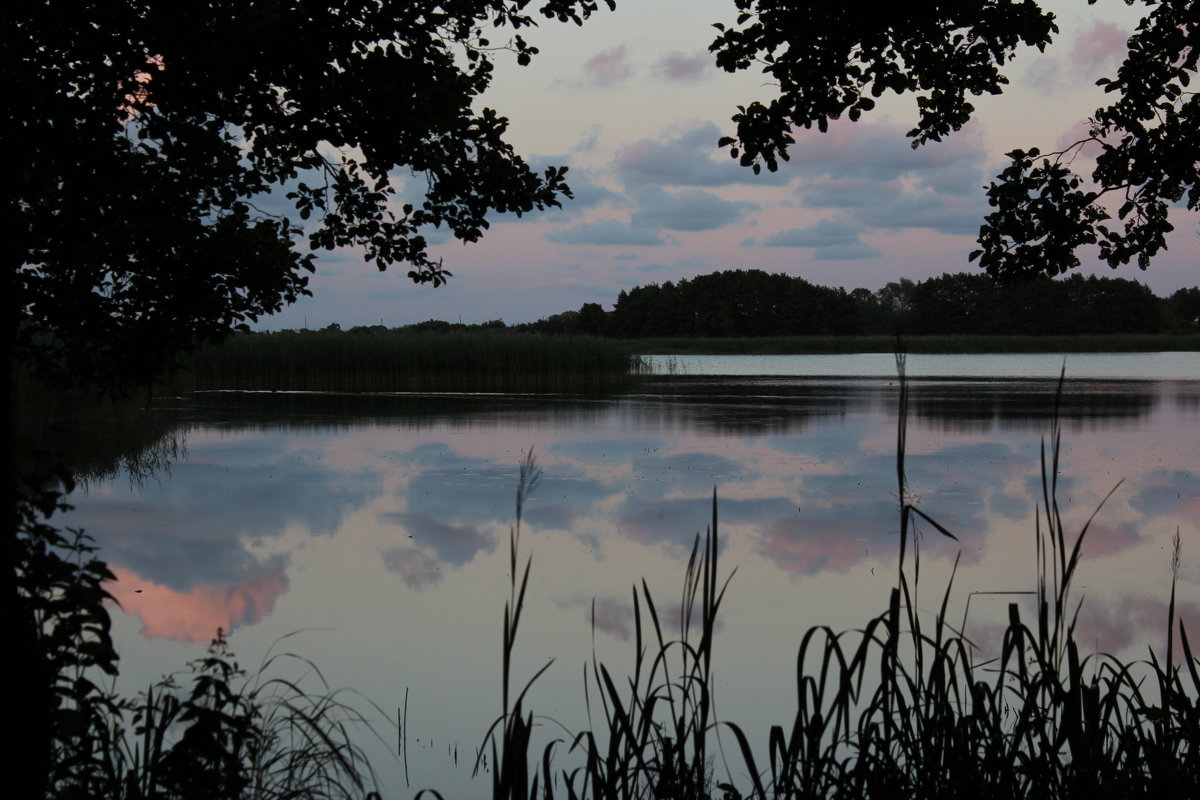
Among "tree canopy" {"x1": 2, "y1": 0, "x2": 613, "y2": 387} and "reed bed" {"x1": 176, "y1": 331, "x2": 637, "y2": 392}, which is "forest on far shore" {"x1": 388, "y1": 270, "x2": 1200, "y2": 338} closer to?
"reed bed" {"x1": 176, "y1": 331, "x2": 637, "y2": 392}

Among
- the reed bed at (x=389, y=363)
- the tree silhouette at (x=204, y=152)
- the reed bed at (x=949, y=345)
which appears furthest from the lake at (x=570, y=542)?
the reed bed at (x=949, y=345)

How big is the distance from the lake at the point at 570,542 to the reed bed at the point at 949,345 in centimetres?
3762

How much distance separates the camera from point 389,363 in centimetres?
2434

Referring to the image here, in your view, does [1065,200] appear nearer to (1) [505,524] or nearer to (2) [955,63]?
(2) [955,63]

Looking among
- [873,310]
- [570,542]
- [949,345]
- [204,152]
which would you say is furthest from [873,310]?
[204,152]

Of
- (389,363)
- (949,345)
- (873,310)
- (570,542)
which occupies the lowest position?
(570,542)

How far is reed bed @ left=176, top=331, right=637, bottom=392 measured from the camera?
78.2 ft

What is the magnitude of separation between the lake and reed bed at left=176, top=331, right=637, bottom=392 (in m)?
9.48

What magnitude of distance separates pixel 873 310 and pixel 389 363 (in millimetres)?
58383

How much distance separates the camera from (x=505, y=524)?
743cm

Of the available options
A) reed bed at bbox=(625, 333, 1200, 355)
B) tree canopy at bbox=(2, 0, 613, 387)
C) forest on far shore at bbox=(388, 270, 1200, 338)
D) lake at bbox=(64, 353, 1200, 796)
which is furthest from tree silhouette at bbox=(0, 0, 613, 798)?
forest on far shore at bbox=(388, 270, 1200, 338)

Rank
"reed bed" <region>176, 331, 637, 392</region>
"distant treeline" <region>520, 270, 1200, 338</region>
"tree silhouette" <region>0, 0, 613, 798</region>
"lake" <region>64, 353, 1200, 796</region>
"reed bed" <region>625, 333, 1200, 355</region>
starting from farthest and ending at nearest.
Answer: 1. "distant treeline" <region>520, 270, 1200, 338</region>
2. "reed bed" <region>625, 333, 1200, 355</region>
3. "reed bed" <region>176, 331, 637, 392</region>
4. "lake" <region>64, 353, 1200, 796</region>
5. "tree silhouette" <region>0, 0, 613, 798</region>

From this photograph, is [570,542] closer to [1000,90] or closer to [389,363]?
[1000,90]

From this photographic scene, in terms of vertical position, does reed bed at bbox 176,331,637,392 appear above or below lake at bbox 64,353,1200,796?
above
